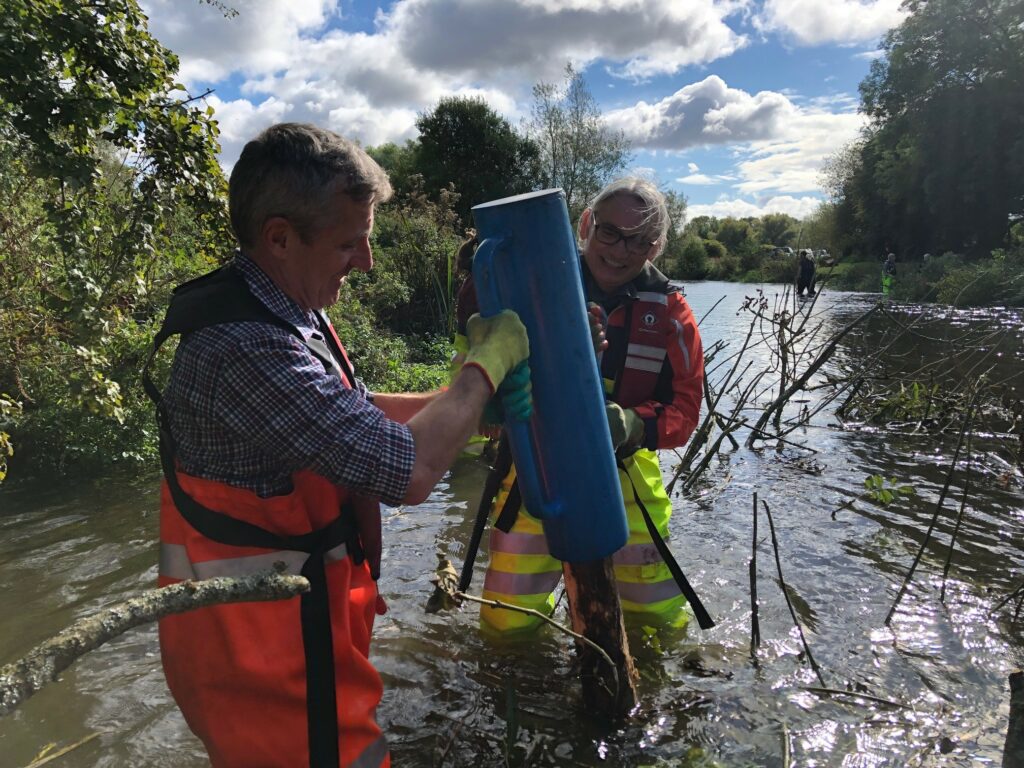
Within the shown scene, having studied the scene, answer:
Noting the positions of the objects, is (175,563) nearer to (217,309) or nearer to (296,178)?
(217,309)

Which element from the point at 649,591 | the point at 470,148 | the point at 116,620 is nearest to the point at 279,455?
the point at 116,620

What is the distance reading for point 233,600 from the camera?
1.09 meters

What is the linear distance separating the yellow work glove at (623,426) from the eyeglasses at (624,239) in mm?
765

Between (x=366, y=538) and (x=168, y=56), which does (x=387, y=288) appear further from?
(x=366, y=538)

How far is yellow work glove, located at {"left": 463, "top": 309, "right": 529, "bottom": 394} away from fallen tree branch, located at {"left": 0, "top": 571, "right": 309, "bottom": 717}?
2.61 feet

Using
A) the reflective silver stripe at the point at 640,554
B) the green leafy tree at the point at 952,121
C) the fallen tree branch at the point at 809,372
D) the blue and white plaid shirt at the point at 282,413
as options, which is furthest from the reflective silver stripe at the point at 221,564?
the green leafy tree at the point at 952,121

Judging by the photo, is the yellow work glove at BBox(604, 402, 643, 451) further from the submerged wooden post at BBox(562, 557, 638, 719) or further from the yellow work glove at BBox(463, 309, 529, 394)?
the yellow work glove at BBox(463, 309, 529, 394)

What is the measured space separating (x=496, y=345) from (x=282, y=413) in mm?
589

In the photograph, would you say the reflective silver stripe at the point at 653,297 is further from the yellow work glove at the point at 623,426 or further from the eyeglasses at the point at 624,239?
the yellow work glove at the point at 623,426

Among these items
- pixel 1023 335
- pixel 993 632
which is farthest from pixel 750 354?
pixel 993 632

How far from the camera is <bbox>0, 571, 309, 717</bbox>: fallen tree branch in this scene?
84 centimetres

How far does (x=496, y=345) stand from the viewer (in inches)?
72.6

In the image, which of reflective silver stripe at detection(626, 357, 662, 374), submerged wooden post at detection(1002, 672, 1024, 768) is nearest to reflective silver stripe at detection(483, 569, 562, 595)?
reflective silver stripe at detection(626, 357, 662, 374)

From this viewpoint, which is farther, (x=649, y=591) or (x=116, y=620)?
(x=649, y=591)
